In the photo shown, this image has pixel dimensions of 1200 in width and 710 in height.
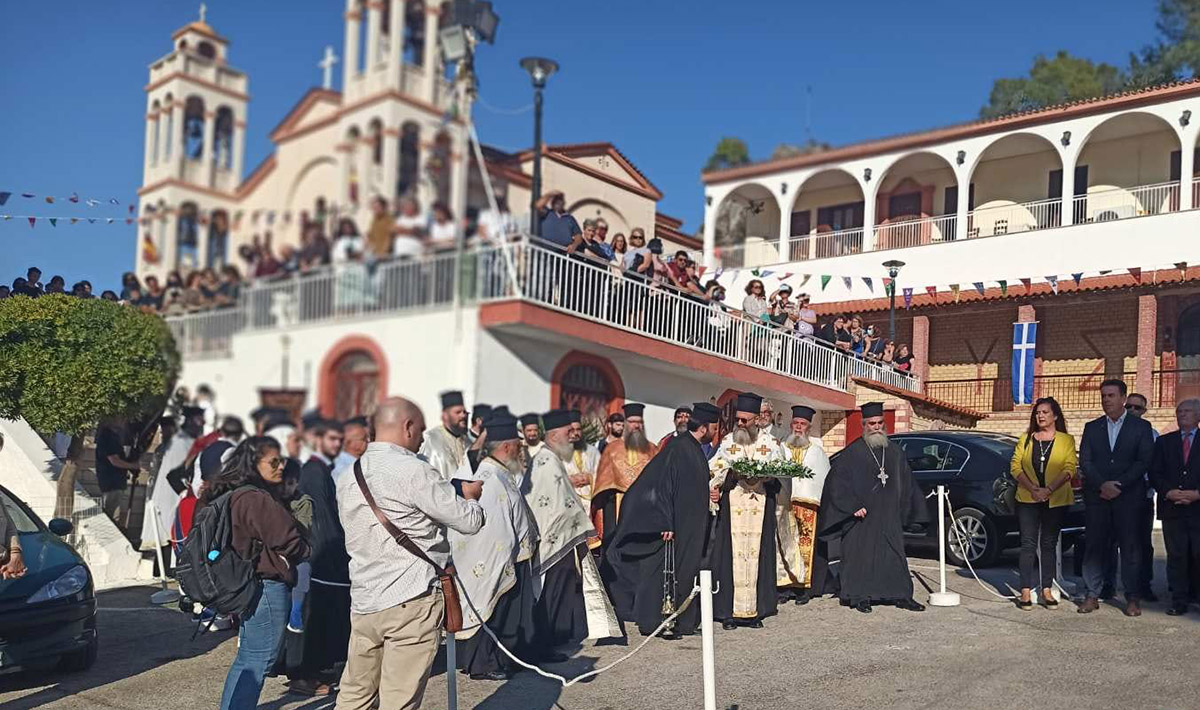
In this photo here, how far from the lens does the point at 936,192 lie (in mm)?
15414

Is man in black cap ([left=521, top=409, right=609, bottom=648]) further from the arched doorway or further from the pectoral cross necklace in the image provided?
the pectoral cross necklace

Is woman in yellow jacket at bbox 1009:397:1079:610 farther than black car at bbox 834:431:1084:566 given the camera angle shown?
No

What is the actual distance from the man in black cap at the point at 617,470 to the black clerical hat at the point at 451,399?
5092mm

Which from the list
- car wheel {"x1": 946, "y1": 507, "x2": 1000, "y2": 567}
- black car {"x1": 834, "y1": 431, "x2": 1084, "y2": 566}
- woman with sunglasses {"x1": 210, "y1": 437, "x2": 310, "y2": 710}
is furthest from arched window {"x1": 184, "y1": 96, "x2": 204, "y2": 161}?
car wheel {"x1": 946, "y1": 507, "x2": 1000, "y2": 567}

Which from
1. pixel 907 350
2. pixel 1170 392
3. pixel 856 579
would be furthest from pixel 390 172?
pixel 1170 392

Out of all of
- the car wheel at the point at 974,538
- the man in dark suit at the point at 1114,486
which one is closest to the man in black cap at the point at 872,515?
the man in dark suit at the point at 1114,486

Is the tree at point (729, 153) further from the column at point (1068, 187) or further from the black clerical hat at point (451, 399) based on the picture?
the black clerical hat at point (451, 399)

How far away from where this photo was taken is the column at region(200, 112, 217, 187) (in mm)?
1884

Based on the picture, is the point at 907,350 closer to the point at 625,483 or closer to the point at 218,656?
the point at 625,483

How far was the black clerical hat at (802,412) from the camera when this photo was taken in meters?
9.03

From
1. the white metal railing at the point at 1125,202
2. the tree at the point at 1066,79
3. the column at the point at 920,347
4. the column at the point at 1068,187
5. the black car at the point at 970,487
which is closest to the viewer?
the black car at the point at 970,487

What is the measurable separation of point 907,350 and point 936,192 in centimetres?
341

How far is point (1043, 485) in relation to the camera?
7.79 metres

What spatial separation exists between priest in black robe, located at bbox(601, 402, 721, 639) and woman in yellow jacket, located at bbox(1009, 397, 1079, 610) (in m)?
2.35
